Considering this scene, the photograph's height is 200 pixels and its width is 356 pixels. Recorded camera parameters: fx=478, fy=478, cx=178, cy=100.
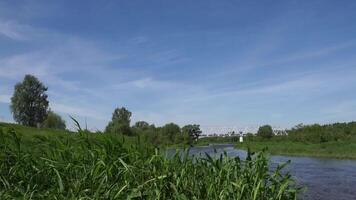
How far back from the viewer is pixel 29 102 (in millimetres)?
92312

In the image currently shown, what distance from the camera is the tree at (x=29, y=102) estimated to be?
9200 cm

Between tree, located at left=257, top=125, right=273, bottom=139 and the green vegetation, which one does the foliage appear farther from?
tree, located at left=257, top=125, right=273, bottom=139

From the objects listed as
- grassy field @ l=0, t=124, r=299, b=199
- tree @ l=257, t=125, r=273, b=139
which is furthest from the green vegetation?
grassy field @ l=0, t=124, r=299, b=199

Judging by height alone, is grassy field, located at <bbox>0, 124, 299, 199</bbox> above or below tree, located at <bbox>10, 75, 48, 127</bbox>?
below

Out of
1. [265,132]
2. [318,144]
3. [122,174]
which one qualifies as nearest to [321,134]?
[318,144]

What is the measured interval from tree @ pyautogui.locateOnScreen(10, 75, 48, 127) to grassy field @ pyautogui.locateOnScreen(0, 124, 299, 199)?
8732 cm

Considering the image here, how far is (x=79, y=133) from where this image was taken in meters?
7.73

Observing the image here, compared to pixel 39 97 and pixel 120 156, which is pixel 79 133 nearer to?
pixel 120 156

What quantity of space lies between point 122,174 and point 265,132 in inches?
5231

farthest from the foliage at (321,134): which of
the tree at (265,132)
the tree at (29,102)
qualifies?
the tree at (29,102)

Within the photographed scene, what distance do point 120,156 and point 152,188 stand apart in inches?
41.6

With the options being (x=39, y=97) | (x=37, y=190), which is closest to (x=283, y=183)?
(x=37, y=190)

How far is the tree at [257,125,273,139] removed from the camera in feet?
442

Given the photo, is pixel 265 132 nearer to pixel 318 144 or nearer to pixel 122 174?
pixel 318 144
